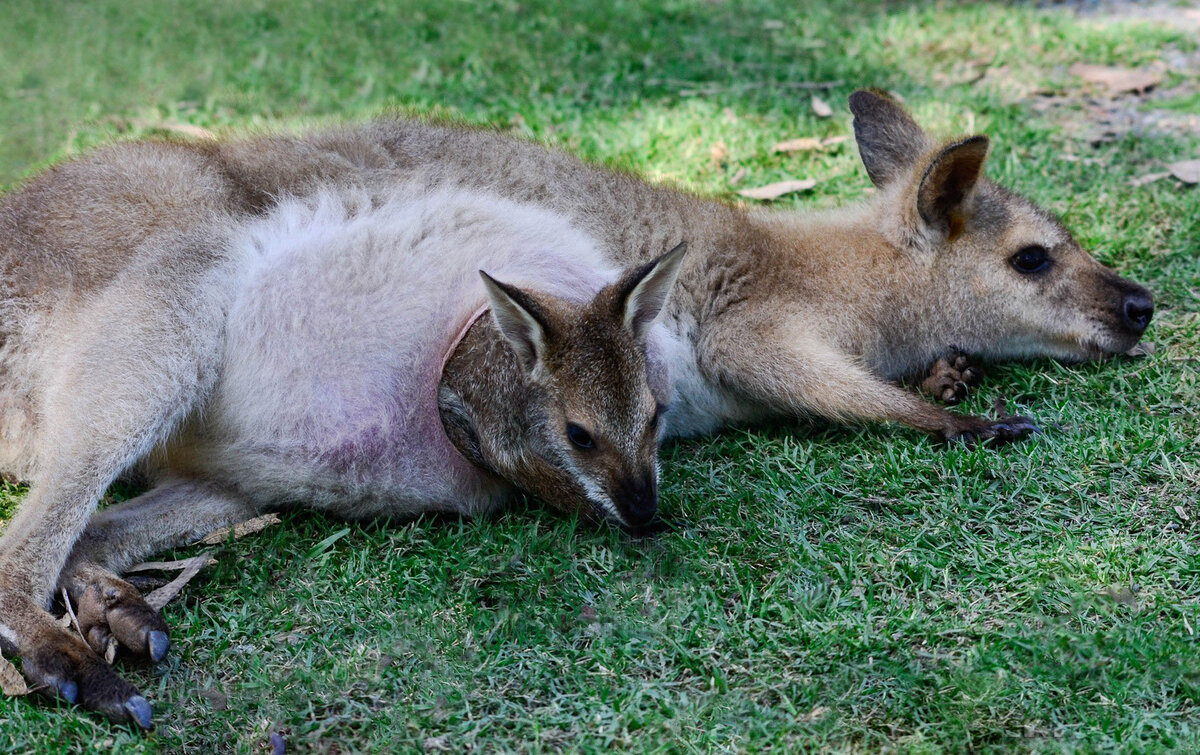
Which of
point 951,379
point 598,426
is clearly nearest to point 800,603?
point 598,426

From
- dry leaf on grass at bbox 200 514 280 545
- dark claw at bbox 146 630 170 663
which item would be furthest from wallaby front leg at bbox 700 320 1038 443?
dark claw at bbox 146 630 170 663

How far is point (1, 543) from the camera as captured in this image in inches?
122

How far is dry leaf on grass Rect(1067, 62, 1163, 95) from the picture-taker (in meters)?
6.48

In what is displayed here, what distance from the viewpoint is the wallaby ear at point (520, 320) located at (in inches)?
128

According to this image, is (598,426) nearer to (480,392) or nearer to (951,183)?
(480,392)

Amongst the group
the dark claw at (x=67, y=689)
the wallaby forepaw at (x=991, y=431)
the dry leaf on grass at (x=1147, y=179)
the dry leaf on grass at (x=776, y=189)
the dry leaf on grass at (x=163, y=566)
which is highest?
the dry leaf on grass at (x=1147, y=179)

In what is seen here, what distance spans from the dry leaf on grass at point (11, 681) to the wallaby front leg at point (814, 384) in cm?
244

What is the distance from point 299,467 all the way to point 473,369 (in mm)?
651

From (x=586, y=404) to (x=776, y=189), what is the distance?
267cm

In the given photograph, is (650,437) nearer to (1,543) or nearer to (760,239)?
(760,239)

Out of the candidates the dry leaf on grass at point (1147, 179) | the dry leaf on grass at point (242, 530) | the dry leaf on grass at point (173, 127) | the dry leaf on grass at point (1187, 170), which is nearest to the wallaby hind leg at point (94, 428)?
the dry leaf on grass at point (242, 530)

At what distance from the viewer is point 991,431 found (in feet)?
12.6

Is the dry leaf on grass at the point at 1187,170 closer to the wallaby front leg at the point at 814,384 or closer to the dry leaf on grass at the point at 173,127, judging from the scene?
the wallaby front leg at the point at 814,384

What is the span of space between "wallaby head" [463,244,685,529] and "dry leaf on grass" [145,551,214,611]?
0.93m
